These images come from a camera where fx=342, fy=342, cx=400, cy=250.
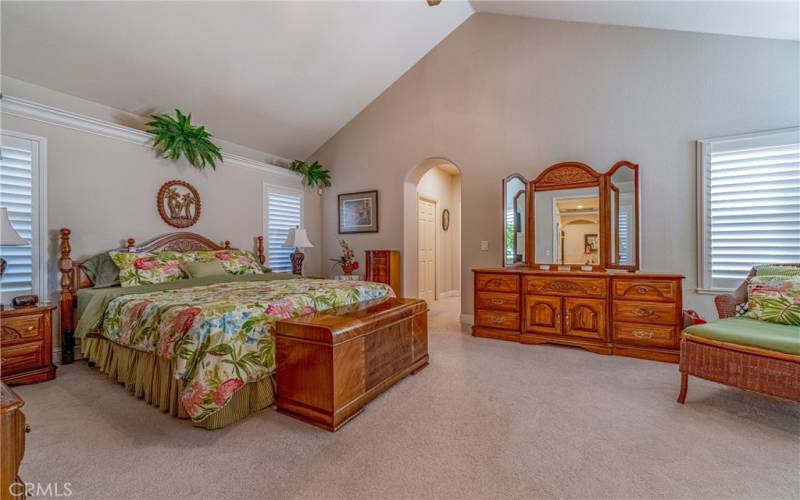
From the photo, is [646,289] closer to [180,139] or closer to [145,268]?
[145,268]

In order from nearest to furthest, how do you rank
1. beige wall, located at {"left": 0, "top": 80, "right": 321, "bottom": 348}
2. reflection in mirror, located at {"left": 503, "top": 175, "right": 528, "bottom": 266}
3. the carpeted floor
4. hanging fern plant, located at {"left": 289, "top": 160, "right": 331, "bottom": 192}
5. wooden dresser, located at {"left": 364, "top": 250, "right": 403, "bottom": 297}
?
the carpeted floor, beige wall, located at {"left": 0, "top": 80, "right": 321, "bottom": 348}, reflection in mirror, located at {"left": 503, "top": 175, "right": 528, "bottom": 266}, wooden dresser, located at {"left": 364, "top": 250, "right": 403, "bottom": 297}, hanging fern plant, located at {"left": 289, "top": 160, "right": 331, "bottom": 192}

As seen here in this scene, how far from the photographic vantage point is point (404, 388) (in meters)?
2.64

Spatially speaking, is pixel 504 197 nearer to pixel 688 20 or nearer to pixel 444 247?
pixel 688 20

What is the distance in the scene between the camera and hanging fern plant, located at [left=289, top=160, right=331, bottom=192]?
19.3ft

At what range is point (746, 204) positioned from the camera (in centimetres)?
334

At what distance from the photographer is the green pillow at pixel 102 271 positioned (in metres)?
3.34

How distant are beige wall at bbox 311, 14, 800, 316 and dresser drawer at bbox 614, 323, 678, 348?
2.30 feet

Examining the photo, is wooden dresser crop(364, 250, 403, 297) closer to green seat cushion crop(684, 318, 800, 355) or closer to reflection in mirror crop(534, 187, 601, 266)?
reflection in mirror crop(534, 187, 601, 266)

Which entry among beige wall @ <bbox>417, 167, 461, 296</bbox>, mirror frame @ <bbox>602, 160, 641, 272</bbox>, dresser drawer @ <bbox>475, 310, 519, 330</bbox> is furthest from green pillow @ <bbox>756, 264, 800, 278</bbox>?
beige wall @ <bbox>417, 167, 461, 296</bbox>

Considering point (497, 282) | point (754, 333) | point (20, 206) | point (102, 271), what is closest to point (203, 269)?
point (102, 271)

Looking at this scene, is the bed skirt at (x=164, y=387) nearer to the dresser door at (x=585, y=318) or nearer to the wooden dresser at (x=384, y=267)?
the dresser door at (x=585, y=318)

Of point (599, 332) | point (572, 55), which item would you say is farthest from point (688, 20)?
point (599, 332)

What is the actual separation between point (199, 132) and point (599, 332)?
517cm

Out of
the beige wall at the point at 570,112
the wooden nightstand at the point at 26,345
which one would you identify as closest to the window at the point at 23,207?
the wooden nightstand at the point at 26,345
